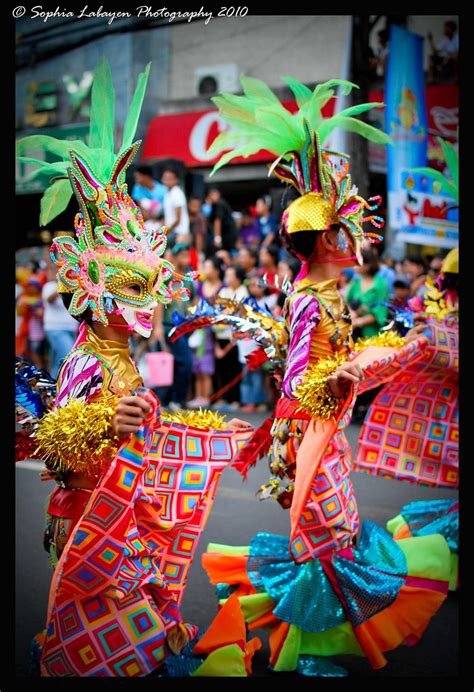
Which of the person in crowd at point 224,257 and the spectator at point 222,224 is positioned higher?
the spectator at point 222,224

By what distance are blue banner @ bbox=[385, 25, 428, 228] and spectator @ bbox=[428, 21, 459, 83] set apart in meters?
0.61

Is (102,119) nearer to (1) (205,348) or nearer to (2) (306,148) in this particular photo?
(2) (306,148)

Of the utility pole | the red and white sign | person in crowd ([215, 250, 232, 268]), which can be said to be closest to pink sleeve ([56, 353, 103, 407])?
the utility pole

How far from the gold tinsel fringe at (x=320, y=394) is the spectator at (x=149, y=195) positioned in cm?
749

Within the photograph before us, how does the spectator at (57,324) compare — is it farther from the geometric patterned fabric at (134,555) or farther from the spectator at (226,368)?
the geometric patterned fabric at (134,555)

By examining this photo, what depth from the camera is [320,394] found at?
3.12 m

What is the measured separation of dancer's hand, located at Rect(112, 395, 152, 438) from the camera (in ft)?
8.34

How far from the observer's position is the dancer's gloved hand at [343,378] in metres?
3.02

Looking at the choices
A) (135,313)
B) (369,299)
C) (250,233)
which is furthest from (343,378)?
(250,233)

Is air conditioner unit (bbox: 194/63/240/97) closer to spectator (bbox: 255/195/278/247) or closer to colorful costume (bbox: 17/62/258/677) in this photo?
spectator (bbox: 255/195/278/247)

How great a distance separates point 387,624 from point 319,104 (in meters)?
2.47

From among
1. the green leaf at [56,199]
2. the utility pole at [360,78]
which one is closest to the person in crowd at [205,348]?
the utility pole at [360,78]

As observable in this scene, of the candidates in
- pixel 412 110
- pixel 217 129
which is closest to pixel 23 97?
pixel 217 129

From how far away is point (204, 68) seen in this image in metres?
13.9
